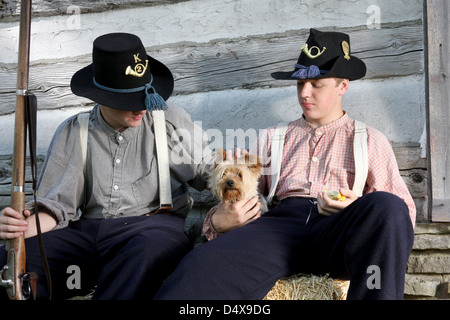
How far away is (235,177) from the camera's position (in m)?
3.07

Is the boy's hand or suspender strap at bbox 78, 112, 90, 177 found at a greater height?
suspender strap at bbox 78, 112, 90, 177

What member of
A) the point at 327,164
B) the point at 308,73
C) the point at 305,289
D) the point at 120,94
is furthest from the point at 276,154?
the point at 120,94

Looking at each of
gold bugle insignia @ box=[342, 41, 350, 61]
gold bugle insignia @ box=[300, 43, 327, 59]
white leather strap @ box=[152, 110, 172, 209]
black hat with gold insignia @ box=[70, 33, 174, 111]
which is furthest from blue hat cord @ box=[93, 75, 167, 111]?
gold bugle insignia @ box=[342, 41, 350, 61]

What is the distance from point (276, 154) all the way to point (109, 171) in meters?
1.02

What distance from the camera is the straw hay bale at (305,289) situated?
2826 mm

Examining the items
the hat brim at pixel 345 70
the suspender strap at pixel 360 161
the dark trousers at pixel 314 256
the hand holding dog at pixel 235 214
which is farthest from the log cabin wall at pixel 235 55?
the dark trousers at pixel 314 256

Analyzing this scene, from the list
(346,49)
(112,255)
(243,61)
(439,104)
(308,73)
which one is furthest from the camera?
(243,61)

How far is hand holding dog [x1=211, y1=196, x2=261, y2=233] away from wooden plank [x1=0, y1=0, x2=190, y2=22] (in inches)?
69.0

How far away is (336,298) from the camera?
9.48ft

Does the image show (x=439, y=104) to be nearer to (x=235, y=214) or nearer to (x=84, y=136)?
(x=235, y=214)

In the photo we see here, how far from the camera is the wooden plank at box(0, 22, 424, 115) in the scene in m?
3.66

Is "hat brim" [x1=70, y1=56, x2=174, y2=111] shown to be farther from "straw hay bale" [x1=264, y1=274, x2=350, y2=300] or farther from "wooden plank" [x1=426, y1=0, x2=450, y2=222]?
"wooden plank" [x1=426, y1=0, x2=450, y2=222]

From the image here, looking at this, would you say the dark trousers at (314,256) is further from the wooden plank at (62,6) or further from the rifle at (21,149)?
the wooden plank at (62,6)
